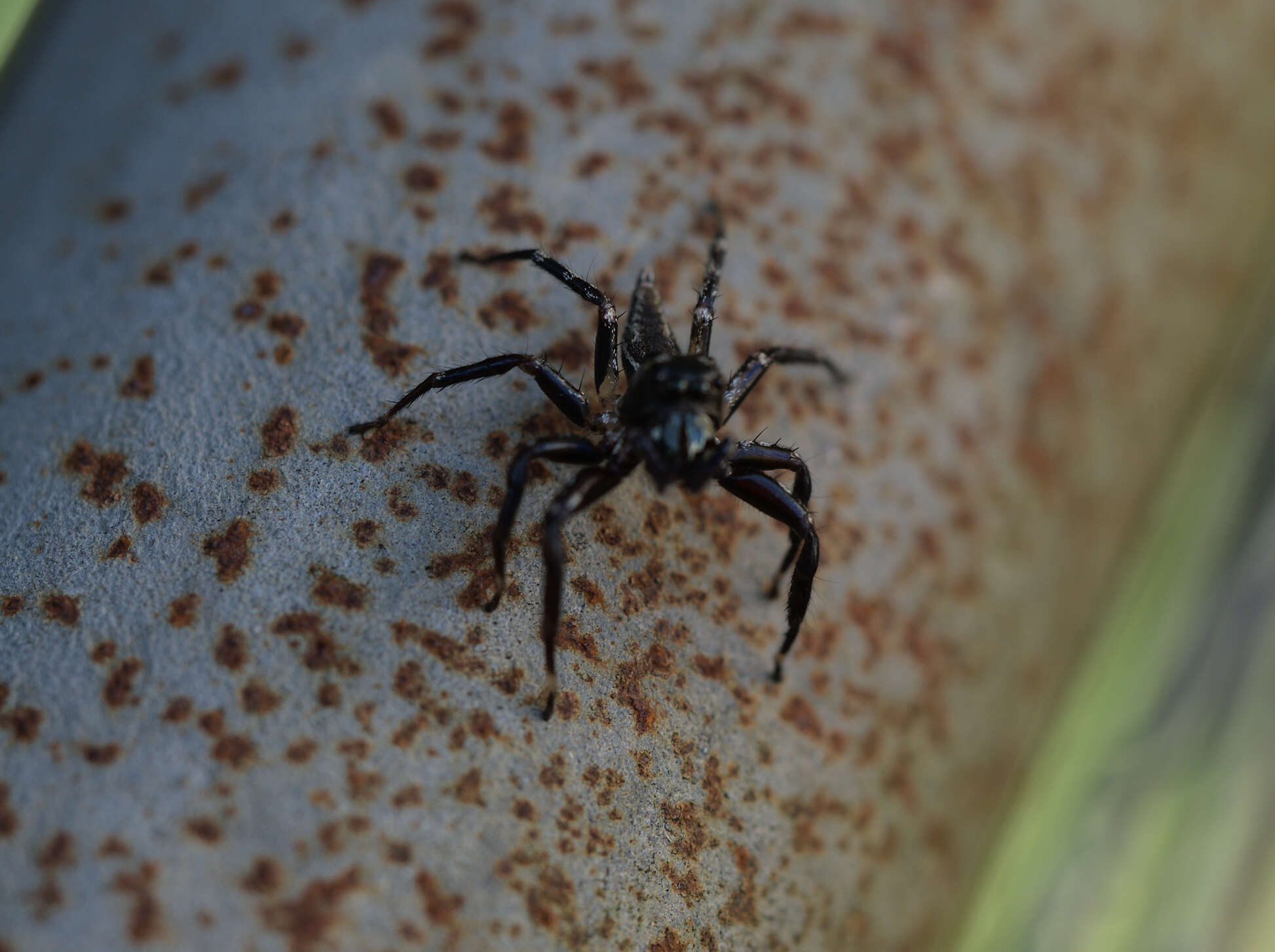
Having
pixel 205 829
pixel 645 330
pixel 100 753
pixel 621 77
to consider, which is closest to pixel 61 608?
pixel 100 753

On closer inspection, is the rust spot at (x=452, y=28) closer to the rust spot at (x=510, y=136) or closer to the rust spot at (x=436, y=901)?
the rust spot at (x=510, y=136)

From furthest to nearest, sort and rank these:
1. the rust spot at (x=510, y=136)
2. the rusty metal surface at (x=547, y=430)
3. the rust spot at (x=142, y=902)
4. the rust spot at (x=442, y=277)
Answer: the rust spot at (x=510, y=136), the rust spot at (x=442, y=277), the rusty metal surface at (x=547, y=430), the rust spot at (x=142, y=902)

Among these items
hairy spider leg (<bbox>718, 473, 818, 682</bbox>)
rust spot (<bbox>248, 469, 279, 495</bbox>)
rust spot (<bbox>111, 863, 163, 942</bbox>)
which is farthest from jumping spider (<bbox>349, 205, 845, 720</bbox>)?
rust spot (<bbox>111, 863, 163, 942</bbox>)

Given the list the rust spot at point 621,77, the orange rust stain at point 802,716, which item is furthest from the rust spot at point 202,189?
the orange rust stain at point 802,716

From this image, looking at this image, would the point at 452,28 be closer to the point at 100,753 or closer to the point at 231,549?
the point at 231,549

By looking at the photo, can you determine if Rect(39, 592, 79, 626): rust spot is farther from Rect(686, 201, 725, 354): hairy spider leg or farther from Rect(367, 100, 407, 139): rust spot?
Rect(686, 201, 725, 354): hairy spider leg

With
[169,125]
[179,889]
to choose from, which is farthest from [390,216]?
[179,889]
